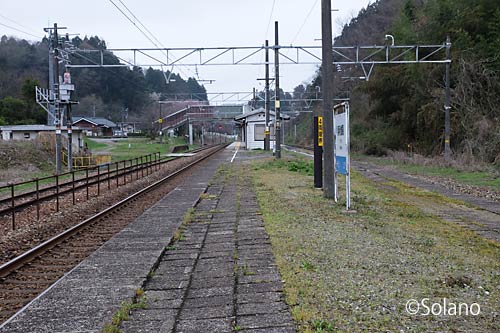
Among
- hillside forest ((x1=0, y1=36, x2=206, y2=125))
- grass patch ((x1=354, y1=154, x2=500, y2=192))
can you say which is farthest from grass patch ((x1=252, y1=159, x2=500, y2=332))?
hillside forest ((x1=0, y1=36, x2=206, y2=125))

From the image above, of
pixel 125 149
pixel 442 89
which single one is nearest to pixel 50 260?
pixel 442 89

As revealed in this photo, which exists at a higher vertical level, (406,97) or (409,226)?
(406,97)

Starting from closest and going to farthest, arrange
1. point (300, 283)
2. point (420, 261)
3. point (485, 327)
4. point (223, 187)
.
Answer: point (485, 327)
point (300, 283)
point (420, 261)
point (223, 187)

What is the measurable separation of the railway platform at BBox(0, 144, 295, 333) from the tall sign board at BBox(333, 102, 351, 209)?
2495 mm

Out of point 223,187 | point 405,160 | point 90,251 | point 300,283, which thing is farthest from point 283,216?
point 405,160

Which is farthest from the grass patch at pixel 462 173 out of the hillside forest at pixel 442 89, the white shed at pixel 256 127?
the white shed at pixel 256 127

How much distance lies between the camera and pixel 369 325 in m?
4.52

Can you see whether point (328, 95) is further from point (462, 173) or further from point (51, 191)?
point (462, 173)

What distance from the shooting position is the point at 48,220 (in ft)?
40.4

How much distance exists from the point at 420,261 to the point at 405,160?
2470cm

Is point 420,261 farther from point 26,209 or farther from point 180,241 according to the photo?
point 26,209

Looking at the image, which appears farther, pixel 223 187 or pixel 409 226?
pixel 223 187

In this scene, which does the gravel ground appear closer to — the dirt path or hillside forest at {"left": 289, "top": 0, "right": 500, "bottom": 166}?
the dirt path

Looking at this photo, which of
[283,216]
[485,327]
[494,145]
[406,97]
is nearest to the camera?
[485,327]
